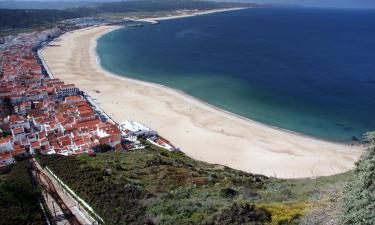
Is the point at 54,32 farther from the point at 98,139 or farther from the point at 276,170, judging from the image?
the point at 276,170

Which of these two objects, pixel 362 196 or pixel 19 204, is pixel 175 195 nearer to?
pixel 19 204

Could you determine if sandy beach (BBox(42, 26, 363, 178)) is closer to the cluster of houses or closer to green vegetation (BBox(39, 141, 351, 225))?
the cluster of houses

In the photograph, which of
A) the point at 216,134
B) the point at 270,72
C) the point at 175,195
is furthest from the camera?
the point at 270,72

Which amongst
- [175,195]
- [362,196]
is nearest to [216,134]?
[175,195]

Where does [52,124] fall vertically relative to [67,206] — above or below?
below

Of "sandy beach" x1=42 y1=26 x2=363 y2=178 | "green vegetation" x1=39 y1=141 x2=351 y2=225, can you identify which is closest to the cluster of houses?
"sandy beach" x1=42 y1=26 x2=363 y2=178

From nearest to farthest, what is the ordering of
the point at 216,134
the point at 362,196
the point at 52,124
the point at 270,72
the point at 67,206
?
→ the point at 362,196, the point at 67,206, the point at 52,124, the point at 216,134, the point at 270,72
